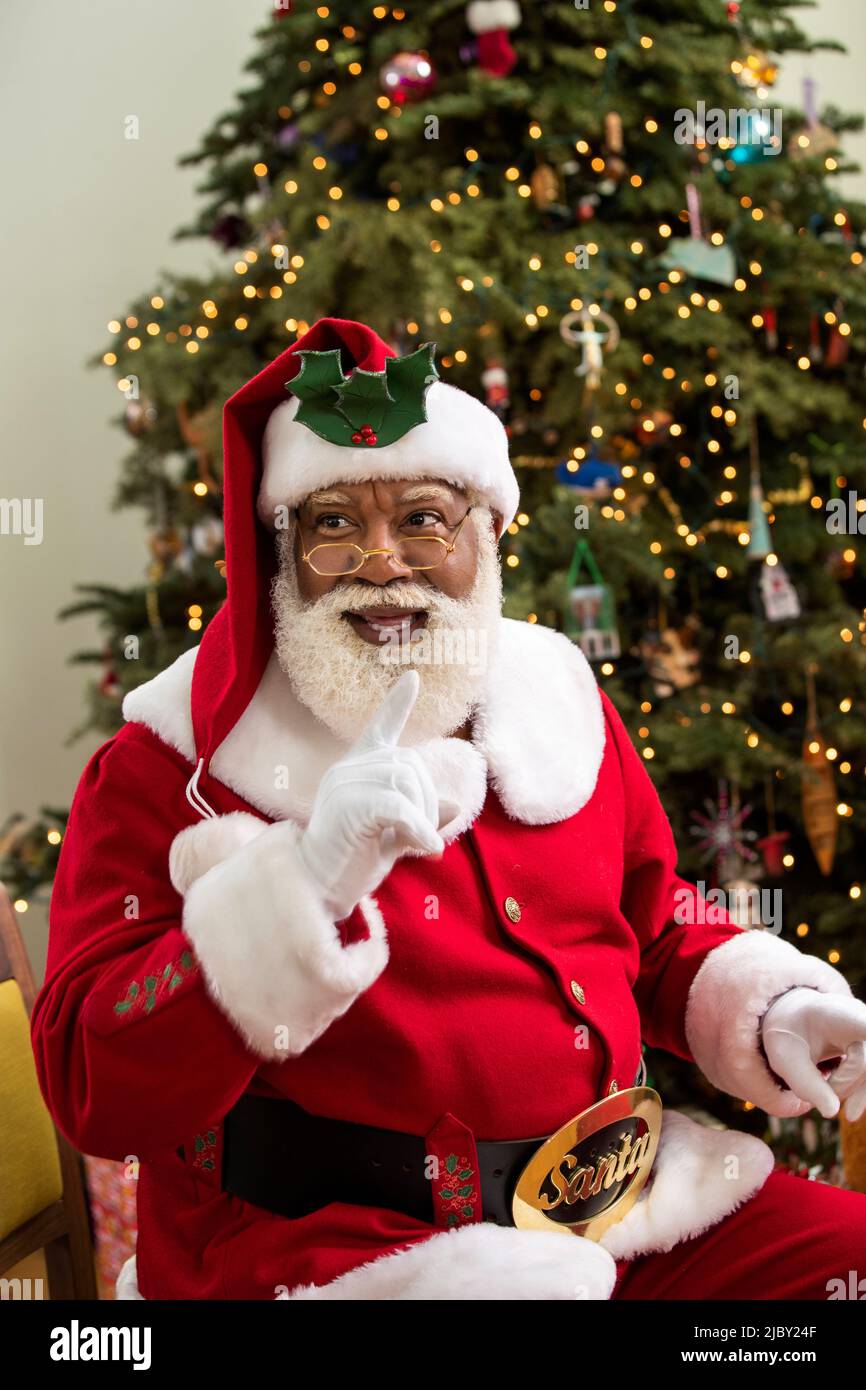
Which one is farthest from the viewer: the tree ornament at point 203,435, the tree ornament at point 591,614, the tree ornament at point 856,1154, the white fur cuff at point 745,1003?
the tree ornament at point 203,435

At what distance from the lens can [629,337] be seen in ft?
9.55

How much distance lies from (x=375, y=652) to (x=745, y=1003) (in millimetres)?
585

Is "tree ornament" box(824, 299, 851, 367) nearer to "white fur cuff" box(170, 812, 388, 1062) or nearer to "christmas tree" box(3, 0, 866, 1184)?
"christmas tree" box(3, 0, 866, 1184)

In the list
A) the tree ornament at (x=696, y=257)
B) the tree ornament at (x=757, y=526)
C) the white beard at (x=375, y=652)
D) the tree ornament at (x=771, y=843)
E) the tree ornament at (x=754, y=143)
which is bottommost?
the tree ornament at (x=771, y=843)

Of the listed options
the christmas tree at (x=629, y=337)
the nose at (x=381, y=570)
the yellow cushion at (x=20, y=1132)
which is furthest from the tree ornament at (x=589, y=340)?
the yellow cushion at (x=20, y=1132)

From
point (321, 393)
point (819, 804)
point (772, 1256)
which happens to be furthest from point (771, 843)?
point (321, 393)

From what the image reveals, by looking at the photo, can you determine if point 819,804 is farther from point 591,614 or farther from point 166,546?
point 166,546

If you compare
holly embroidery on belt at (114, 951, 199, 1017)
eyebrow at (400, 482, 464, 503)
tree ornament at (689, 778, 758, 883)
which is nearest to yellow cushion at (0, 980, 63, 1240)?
holly embroidery on belt at (114, 951, 199, 1017)

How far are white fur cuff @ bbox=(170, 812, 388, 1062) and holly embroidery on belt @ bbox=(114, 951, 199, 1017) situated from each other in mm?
16

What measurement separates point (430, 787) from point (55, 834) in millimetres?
2123

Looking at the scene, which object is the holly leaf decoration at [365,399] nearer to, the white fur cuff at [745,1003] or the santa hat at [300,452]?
the santa hat at [300,452]

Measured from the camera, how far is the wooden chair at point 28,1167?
1553mm
